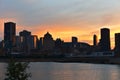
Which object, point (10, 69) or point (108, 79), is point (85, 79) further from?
point (10, 69)

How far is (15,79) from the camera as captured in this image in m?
22.6

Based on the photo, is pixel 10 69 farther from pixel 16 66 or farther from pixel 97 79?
pixel 97 79

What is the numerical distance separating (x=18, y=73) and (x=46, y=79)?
64.6m

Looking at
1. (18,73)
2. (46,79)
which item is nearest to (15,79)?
(18,73)

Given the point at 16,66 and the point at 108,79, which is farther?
the point at 108,79

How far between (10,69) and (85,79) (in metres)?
65.8

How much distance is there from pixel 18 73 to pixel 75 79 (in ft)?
220

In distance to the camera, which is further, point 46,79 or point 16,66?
point 46,79

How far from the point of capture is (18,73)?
74.5ft

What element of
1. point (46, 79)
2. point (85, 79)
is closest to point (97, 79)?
point (85, 79)

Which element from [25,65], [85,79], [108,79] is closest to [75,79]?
[85,79]

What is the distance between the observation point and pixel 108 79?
90.4 meters

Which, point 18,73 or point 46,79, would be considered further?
point 46,79

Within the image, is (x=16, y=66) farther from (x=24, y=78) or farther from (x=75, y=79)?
(x=75, y=79)
